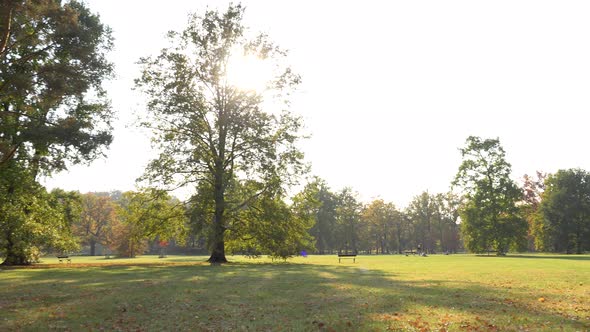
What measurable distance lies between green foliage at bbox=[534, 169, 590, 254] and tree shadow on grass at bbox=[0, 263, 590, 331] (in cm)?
7433

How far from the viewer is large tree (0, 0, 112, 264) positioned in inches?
842

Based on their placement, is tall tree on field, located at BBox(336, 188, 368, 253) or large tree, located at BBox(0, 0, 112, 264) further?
tall tree on field, located at BBox(336, 188, 368, 253)

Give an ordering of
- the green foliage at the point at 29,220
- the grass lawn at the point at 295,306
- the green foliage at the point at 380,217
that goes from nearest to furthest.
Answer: the grass lawn at the point at 295,306, the green foliage at the point at 29,220, the green foliage at the point at 380,217

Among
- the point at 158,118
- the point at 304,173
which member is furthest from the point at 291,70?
the point at 158,118

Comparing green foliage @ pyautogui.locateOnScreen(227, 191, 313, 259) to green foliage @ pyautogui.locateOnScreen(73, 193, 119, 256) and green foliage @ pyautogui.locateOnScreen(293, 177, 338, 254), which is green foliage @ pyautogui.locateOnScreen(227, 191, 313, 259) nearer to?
green foliage @ pyautogui.locateOnScreen(293, 177, 338, 254)

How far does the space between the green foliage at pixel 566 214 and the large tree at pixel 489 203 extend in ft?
58.8

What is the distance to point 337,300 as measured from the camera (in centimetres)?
1291

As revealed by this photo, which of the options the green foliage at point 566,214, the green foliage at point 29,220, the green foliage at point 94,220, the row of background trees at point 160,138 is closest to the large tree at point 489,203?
the green foliage at point 566,214

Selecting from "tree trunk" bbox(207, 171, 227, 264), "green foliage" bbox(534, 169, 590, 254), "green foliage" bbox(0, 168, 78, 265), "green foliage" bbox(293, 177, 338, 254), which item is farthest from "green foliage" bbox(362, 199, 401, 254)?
"green foliage" bbox(0, 168, 78, 265)

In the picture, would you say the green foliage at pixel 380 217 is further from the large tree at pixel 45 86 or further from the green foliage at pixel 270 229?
the large tree at pixel 45 86

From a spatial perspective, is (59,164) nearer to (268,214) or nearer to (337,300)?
(268,214)

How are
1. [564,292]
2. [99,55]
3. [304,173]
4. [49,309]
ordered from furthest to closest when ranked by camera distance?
1. [304,173]
2. [99,55]
3. [564,292]
4. [49,309]

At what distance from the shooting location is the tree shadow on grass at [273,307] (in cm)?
972

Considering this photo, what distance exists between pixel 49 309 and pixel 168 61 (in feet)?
88.3
